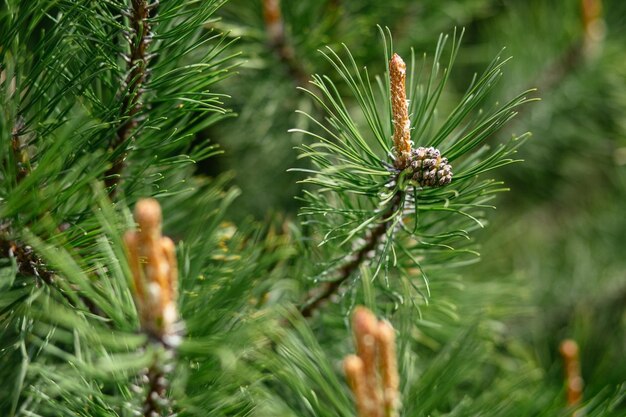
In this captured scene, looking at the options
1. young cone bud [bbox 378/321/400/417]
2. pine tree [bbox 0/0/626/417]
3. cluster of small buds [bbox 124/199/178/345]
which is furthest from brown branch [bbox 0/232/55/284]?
young cone bud [bbox 378/321/400/417]

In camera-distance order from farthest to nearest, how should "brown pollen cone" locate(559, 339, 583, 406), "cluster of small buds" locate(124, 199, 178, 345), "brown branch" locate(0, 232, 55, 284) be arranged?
"brown pollen cone" locate(559, 339, 583, 406), "brown branch" locate(0, 232, 55, 284), "cluster of small buds" locate(124, 199, 178, 345)

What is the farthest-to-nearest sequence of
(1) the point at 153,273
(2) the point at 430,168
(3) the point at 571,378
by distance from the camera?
(3) the point at 571,378, (2) the point at 430,168, (1) the point at 153,273

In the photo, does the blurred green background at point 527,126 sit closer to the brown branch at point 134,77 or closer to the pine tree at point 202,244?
the pine tree at point 202,244

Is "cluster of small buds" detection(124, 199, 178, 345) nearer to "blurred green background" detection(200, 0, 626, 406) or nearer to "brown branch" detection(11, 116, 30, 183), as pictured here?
"brown branch" detection(11, 116, 30, 183)

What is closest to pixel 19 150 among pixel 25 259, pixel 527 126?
pixel 25 259

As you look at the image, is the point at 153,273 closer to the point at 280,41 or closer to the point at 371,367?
the point at 371,367

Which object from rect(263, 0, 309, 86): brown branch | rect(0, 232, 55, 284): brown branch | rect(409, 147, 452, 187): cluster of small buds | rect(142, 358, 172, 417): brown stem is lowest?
rect(142, 358, 172, 417): brown stem
